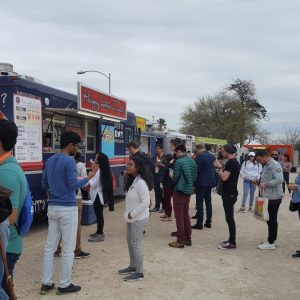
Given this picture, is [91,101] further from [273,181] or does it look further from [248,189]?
[248,189]

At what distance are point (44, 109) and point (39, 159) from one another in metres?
1.03

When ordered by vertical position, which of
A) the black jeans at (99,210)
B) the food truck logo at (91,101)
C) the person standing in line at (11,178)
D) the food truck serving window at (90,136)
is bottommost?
the black jeans at (99,210)

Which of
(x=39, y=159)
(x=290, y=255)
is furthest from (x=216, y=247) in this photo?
(x=39, y=159)

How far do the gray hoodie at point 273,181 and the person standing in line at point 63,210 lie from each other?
3.49m

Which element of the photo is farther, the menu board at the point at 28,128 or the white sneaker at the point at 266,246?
the menu board at the point at 28,128

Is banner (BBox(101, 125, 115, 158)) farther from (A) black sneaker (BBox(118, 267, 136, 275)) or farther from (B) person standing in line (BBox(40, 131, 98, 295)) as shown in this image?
(B) person standing in line (BBox(40, 131, 98, 295))

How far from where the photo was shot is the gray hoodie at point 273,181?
278 inches

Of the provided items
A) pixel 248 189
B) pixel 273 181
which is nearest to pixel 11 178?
pixel 273 181

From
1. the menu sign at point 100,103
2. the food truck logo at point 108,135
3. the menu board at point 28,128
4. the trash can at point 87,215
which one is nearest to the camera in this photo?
the menu board at point 28,128

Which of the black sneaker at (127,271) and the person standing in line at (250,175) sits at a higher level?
the person standing in line at (250,175)

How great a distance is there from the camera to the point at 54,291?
498cm

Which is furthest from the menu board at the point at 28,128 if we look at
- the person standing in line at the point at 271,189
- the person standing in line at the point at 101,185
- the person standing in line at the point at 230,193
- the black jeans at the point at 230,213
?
the person standing in line at the point at 271,189

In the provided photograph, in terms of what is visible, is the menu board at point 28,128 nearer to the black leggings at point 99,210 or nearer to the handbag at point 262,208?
the black leggings at point 99,210

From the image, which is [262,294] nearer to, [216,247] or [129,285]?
[129,285]
